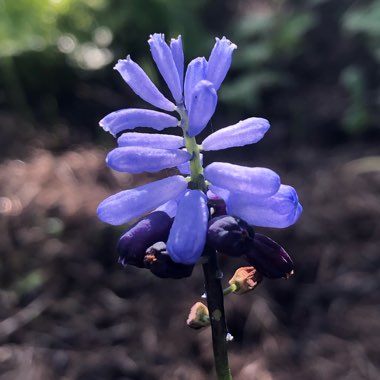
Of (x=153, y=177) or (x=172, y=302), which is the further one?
(x=153, y=177)

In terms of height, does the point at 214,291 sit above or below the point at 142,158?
below

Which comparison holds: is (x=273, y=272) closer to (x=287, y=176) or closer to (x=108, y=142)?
(x=287, y=176)

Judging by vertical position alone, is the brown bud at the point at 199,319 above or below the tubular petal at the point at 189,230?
below

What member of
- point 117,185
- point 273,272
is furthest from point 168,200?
point 117,185

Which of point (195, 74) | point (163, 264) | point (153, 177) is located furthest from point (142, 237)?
point (153, 177)

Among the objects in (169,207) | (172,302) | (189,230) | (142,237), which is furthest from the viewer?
(172,302)

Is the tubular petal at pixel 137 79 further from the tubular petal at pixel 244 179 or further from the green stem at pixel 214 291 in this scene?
the tubular petal at pixel 244 179

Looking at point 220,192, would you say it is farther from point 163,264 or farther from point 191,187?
point 163,264

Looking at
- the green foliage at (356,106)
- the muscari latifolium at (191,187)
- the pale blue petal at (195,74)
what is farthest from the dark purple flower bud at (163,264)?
the green foliage at (356,106)
